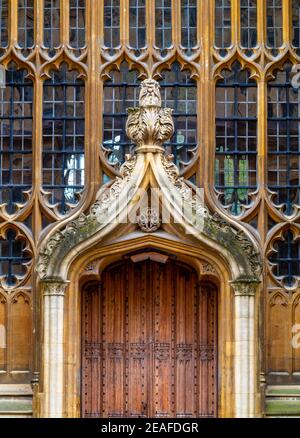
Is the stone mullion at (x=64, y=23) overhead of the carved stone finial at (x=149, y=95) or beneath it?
overhead

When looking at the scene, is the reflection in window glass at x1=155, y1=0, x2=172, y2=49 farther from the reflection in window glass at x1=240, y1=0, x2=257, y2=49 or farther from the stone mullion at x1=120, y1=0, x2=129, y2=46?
the reflection in window glass at x1=240, y1=0, x2=257, y2=49

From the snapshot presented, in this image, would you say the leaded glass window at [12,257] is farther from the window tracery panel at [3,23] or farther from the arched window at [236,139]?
the arched window at [236,139]

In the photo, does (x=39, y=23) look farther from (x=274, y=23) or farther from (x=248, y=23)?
(x=274, y=23)

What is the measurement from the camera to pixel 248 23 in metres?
32.3

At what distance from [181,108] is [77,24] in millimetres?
2536

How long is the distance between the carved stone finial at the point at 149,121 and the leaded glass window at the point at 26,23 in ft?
A: 8.43

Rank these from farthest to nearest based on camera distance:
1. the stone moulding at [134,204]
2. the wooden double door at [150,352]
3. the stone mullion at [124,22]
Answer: the stone mullion at [124,22] → the wooden double door at [150,352] → the stone moulding at [134,204]

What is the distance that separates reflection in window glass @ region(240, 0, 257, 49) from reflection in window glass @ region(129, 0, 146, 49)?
1849 millimetres

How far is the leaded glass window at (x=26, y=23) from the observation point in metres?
32.4

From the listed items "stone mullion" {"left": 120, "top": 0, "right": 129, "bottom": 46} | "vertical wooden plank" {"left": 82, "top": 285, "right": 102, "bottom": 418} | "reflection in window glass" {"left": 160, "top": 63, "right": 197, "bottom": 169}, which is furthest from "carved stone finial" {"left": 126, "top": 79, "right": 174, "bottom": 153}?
"vertical wooden plank" {"left": 82, "top": 285, "right": 102, "bottom": 418}

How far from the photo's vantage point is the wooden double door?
31.7 m

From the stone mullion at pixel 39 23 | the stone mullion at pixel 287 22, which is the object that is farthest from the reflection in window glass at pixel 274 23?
the stone mullion at pixel 39 23

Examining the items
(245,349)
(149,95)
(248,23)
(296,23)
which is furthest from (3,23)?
(245,349)

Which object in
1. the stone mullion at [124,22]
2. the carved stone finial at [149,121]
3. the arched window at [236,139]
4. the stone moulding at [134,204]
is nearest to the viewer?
the stone moulding at [134,204]
